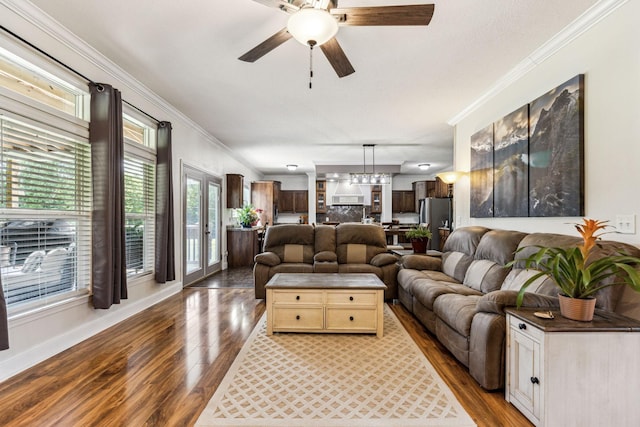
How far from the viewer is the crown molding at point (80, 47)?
2.30 m

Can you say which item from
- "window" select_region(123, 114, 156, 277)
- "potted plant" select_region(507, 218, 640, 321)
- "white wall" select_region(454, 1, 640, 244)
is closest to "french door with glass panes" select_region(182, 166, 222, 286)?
"window" select_region(123, 114, 156, 277)

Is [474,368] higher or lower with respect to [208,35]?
lower

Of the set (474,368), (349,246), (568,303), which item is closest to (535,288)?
(568,303)

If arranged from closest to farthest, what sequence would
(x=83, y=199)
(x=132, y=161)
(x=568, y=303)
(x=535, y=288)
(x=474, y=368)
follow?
(x=568, y=303)
(x=474, y=368)
(x=535, y=288)
(x=83, y=199)
(x=132, y=161)

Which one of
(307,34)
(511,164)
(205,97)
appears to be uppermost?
(205,97)

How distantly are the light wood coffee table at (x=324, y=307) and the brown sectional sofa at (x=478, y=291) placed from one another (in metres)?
0.59

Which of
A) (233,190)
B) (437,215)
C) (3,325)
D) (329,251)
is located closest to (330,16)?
(3,325)

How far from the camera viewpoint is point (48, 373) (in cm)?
235

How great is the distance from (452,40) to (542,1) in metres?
0.66

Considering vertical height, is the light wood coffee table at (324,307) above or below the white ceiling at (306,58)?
below

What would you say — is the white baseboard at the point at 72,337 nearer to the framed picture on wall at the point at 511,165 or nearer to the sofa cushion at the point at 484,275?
the sofa cushion at the point at 484,275

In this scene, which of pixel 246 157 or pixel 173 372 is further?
pixel 246 157

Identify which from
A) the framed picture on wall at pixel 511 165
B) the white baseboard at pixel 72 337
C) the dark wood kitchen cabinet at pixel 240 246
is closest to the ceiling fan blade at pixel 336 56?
the framed picture on wall at pixel 511 165

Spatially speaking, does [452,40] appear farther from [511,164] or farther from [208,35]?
[208,35]
